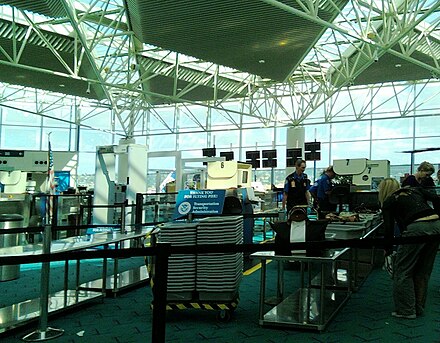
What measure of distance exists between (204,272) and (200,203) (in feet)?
5.66

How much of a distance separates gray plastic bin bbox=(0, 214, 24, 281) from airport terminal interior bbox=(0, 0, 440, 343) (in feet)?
0.13

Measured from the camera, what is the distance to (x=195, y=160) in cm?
1928

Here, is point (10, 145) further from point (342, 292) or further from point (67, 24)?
point (342, 292)

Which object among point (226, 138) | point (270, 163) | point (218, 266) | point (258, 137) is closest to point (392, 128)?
point (270, 163)

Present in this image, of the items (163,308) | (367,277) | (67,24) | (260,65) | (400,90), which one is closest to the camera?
(163,308)

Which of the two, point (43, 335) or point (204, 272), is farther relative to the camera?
point (204, 272)

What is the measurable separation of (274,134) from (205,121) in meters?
4.69

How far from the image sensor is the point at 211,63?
1994 centimetres

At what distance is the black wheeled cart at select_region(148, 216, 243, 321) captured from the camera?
15.8ft

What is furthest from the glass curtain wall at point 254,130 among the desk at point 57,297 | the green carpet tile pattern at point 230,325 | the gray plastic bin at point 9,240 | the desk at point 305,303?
the desk at point 305,303

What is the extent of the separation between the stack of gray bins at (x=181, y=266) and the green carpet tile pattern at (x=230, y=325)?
0.88 feet

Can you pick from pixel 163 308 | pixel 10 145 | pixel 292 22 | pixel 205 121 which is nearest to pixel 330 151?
pixel 205 121

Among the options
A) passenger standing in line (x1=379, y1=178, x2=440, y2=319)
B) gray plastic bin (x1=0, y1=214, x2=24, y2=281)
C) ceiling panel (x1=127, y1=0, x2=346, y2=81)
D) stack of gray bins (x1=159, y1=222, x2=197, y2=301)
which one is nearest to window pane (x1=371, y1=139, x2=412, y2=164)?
ceiling panel (x1=127, y1=0, x2=346, y2=81)

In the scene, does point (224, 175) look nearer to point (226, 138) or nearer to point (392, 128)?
point (392, 128)
